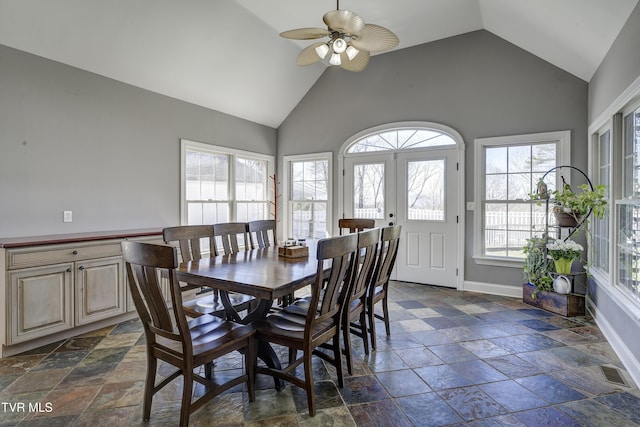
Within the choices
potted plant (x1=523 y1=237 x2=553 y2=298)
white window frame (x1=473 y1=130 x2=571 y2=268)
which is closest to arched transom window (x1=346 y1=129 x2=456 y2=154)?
white window frame (x1=473 y1=130 x2=571 y2=268)

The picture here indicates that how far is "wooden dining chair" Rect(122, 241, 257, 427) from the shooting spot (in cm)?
169

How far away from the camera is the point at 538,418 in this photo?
1968 mm

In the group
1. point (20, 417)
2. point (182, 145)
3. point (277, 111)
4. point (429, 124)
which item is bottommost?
point (20, 417)

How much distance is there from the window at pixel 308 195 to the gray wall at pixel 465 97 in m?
0.23

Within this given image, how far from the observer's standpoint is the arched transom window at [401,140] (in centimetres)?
491

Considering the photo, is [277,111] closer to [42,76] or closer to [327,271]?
[42,76]

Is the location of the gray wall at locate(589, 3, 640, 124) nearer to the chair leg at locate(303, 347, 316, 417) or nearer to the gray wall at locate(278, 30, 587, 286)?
the gray wall at locate(278, 30, 587, 286)

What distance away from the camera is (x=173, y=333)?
179 cm

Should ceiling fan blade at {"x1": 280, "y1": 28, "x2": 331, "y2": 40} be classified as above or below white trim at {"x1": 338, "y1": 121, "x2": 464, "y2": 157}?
above

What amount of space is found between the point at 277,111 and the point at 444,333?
4.42m

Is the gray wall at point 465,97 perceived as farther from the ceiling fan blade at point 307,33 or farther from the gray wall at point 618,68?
the ceiling fan blade at point 307,33

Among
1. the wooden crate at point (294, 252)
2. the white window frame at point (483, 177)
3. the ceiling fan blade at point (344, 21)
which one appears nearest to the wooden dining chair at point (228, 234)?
the wooden crate at point (294, 252)

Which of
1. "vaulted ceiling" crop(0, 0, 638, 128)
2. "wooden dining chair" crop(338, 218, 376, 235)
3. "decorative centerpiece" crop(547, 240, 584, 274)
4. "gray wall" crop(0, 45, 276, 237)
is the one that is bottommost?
"decorative centerpiece" crop(547, 240, 584, 274)

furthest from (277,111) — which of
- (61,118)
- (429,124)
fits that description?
(61,118)
